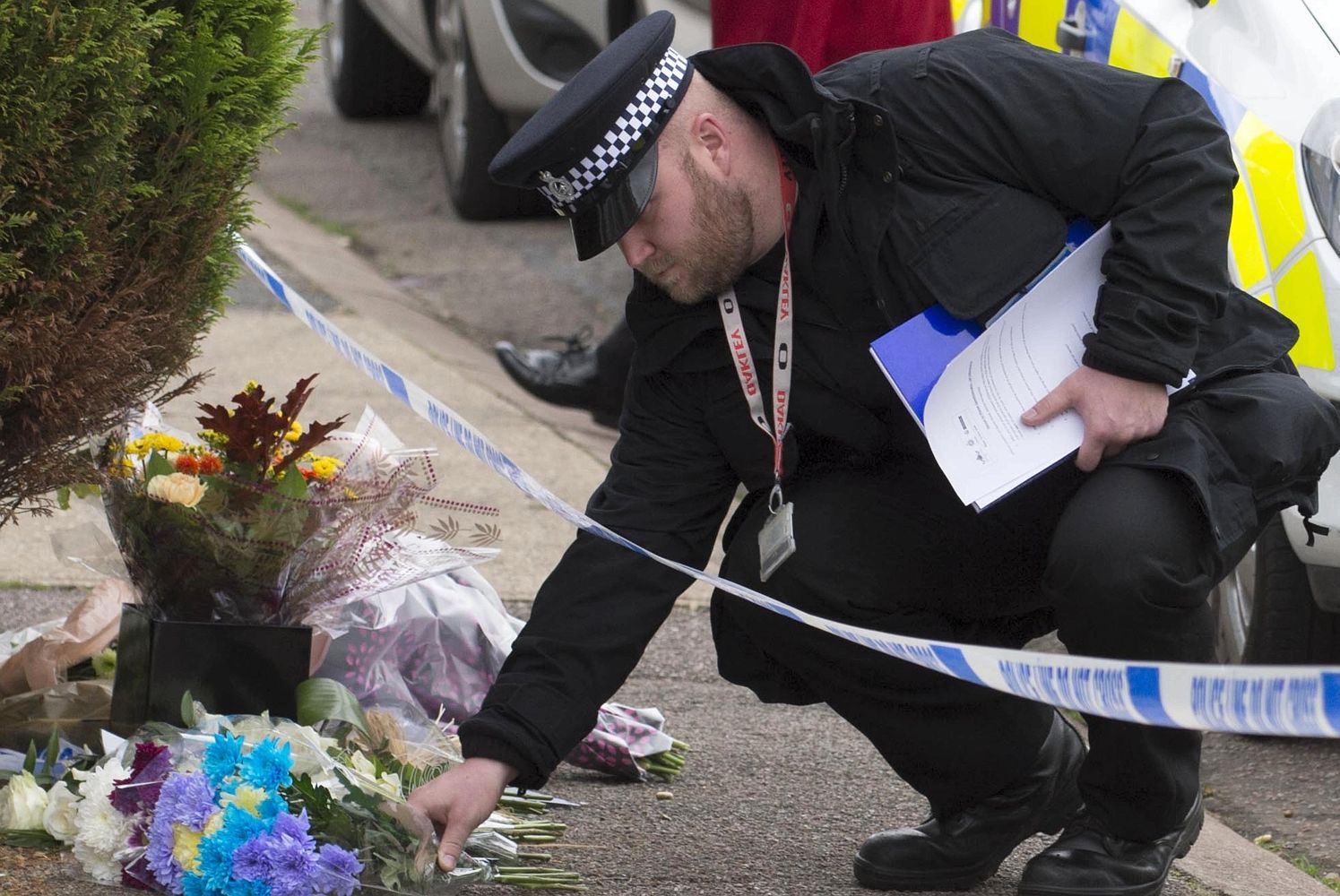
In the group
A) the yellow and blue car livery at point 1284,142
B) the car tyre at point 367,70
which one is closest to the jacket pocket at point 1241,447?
the yellow and blue car livery at point 1284,142

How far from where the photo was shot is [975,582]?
272 cm

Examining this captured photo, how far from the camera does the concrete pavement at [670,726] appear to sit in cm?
284

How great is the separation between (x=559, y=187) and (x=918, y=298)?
51cm

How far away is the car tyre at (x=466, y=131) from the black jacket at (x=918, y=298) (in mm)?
4405

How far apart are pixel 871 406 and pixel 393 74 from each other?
760 cm

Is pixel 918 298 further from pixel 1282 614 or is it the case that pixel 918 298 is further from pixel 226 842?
pixel 1282 614

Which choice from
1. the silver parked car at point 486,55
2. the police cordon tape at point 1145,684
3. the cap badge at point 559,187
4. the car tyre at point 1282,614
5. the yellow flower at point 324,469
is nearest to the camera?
the police cordon tape at point 1145,684

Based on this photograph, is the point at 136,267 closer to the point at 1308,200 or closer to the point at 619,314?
the point at 1308,200

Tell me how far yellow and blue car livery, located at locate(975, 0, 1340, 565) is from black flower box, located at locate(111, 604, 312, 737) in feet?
5.52

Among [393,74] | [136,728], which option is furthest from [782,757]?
[393,74]

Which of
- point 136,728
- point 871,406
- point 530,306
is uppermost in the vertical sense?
point 871,406

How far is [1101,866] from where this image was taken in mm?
2592

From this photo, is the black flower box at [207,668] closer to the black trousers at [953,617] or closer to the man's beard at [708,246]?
the black trousers at [953,617]

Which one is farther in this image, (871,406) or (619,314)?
(619,314)
